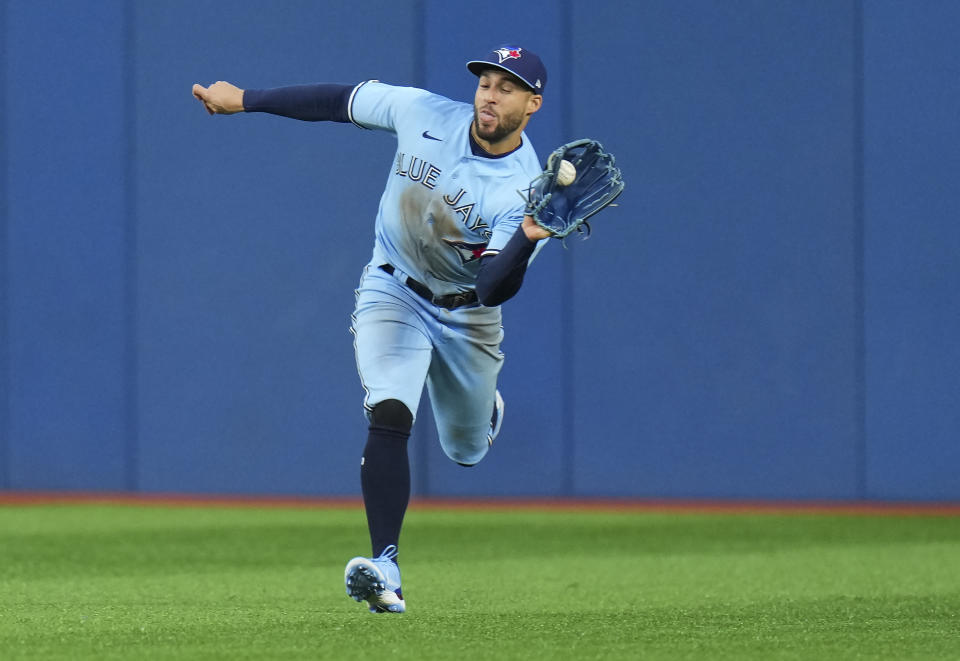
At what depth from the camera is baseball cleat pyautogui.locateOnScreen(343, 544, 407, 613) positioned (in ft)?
16.1

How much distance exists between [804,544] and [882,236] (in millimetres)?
2464

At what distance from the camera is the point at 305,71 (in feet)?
34.0

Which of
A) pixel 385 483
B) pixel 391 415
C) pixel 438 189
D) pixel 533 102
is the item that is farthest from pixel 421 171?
pixel 385 483

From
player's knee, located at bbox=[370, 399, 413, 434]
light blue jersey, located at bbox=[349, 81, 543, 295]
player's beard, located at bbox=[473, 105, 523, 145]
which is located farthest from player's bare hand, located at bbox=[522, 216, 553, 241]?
player's knee, located at bbox=[370, 399, 413, 434]

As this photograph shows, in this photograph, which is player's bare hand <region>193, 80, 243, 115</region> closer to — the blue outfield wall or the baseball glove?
the baseball glove

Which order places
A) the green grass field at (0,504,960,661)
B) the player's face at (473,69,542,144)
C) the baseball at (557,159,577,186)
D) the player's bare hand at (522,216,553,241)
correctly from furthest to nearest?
the player's face at (473,69,542,144), the baseball at (557,159,577,186), the player's bare hand at (522,216,553,241), the green grass field at (0,504,960,661)

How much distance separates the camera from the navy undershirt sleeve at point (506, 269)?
5.01m

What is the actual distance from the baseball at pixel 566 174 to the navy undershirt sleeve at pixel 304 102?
2.94ft

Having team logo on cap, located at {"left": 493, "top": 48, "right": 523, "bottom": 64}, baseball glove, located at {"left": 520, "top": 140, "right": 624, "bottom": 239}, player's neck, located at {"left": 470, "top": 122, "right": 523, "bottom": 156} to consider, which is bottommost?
baseball glove, located at {"left": 520, "top": 140, "right": 624, "bottom": 239}

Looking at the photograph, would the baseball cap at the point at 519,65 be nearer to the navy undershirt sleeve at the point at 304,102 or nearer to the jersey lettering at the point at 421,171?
the jersey lettering at the point at 421,171

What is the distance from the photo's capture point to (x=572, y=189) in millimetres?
5141

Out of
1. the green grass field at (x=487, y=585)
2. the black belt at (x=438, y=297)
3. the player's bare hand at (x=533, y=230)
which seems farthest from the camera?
the black belt at (x=438, y=297)

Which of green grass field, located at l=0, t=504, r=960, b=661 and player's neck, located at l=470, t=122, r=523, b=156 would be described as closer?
green grass field, located at l=0, t=504, r=960, b=661

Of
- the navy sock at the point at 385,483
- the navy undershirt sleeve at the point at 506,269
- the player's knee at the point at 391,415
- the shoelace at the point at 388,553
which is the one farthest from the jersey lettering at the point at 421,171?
the shoelace at the point at 388,553
